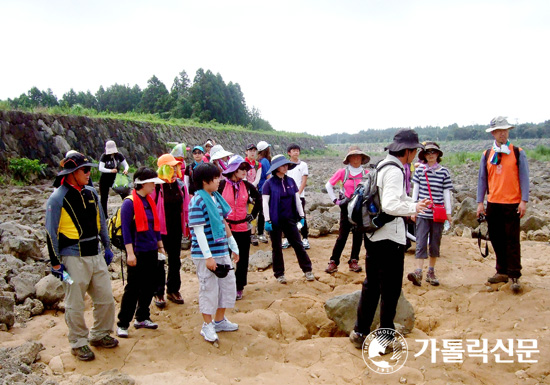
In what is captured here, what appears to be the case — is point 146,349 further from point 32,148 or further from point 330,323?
point 32,148

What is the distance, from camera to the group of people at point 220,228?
3.51 metres

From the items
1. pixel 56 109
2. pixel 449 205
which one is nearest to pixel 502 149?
pixel 449 205

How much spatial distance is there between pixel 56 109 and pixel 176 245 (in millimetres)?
12679

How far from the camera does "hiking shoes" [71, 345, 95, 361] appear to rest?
355 cm

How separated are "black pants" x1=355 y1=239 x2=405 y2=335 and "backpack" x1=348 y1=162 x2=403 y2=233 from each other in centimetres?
19

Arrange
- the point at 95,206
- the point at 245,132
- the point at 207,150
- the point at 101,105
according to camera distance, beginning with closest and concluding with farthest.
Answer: the point at 95,206 < the point at 207,150 < the point at 245,132 < the point at 101,105

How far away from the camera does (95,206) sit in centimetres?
380

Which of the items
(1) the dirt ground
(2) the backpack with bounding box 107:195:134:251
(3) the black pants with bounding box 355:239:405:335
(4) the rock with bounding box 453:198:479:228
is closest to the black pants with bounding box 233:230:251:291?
(1) the dirt ground

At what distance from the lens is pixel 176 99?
150ft

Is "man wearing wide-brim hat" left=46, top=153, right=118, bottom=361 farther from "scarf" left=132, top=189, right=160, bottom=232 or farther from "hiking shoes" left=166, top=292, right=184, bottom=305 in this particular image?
"hiking shoes" left=166, top=292, right=184, bottom=305

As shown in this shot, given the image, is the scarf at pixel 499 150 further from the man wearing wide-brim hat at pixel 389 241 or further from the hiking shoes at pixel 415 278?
the man wearing wide-brim hat at pixel 389 241

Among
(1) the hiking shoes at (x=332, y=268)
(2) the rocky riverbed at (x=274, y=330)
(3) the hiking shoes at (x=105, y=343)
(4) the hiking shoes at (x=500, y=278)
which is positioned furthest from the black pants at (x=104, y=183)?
(4) the hiking shoes at (x=500, y=278)

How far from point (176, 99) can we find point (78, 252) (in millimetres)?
44700

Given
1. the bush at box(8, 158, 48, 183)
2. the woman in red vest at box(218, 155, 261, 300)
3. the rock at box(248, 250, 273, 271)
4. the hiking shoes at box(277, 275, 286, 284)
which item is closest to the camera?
the woman in red vest at box(218, 155, 261, 300)
